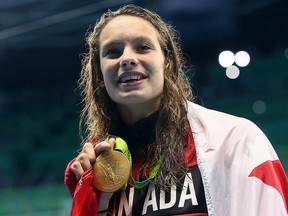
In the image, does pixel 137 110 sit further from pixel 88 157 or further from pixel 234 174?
pixel 234 174

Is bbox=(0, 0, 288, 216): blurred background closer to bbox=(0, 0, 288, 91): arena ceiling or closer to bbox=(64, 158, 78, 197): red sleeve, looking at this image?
bbox=(0, 0, 288, 91): arena ceiling

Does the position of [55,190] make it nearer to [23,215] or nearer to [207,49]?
[23,215]

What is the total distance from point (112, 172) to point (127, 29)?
32cm

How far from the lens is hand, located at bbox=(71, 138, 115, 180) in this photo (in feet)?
3.80

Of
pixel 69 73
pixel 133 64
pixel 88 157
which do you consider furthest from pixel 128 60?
pixel 69 73

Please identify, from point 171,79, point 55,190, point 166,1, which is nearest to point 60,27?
point 166,1

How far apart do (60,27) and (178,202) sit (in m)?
5.65

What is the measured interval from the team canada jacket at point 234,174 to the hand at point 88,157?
0.03 m

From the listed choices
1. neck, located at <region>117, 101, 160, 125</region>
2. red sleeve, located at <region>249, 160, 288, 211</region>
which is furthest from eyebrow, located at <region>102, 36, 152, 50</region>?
red sleeve, located at <region>249, 160, 288, 211</region>

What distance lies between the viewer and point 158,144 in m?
1.18

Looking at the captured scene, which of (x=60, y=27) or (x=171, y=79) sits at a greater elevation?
(x=60, y=27)

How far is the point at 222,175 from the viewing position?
1.06 m

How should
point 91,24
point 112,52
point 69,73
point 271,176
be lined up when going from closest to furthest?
point 271,176 < point 112,52 < point 91,24 < point 69,73

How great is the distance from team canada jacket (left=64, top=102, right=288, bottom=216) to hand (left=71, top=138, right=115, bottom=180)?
25 millimetres
